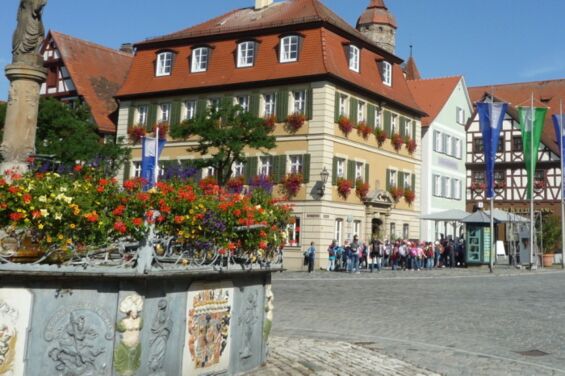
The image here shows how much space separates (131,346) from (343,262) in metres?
25.4

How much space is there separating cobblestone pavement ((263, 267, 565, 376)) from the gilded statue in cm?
446

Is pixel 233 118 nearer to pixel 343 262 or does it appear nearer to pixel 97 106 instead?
pixel 343 262

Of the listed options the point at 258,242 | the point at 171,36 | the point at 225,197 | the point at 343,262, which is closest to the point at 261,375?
the point at 258,242

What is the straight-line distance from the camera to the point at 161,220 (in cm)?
580

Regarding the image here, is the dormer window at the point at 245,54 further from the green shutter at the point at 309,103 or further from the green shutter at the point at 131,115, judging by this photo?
the green shutter at the point at 131,115

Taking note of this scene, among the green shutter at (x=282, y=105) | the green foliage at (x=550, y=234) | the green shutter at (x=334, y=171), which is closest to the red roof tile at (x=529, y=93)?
the green foliage at (x=550, y=234)

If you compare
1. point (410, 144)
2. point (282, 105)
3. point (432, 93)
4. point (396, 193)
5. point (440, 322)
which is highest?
point (432, 93)

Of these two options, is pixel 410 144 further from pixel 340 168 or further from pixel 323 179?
pixel 323 179

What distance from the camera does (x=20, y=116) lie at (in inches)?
307

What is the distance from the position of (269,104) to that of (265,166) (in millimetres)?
2953

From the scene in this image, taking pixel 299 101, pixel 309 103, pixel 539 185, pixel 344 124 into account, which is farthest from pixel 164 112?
pixel 539 185

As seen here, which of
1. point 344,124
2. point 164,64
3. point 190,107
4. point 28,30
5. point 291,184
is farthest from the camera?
point 164,64

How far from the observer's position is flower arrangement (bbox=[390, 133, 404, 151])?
37.5m

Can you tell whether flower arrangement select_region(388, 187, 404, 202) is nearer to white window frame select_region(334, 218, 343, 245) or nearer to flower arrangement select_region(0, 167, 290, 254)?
white window frame select_region(334, 218, 343, 245)
